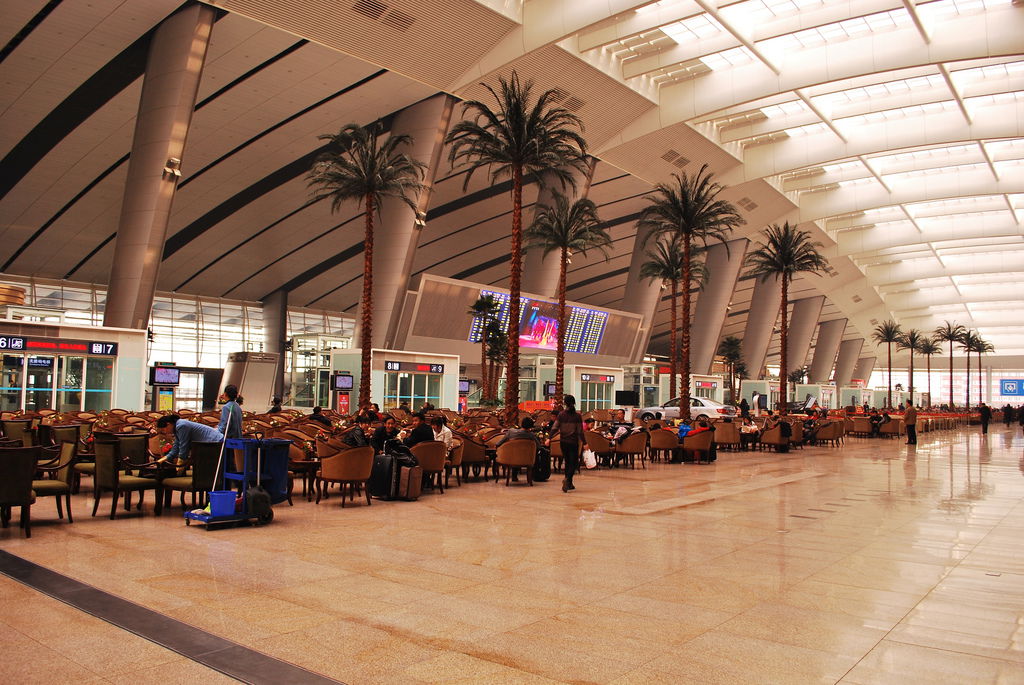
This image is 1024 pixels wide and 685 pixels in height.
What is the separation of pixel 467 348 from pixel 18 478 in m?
30.3

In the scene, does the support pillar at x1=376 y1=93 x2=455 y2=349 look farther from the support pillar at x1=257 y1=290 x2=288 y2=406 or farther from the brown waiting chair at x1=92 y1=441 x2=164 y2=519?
the brown waiting chair at x1=92 y1=441 x2=164 y2=519

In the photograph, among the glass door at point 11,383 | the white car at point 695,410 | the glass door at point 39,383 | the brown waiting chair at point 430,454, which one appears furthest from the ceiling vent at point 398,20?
the white car at point 695,410

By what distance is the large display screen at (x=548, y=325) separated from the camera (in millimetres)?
37812

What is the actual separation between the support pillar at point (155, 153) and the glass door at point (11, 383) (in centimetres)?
603

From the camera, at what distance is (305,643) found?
4.21 m

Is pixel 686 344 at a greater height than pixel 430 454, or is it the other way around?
pixel 686 344

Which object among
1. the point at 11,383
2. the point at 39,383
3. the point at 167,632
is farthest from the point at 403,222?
the point at 167,632

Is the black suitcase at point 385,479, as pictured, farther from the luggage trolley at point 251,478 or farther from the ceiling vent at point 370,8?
the ceiling vent at point 370,8

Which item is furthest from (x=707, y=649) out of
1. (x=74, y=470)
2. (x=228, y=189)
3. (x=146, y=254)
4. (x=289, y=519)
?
(x=228, y=189)

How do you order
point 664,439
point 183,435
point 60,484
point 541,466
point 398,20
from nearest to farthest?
point 60,484 → point 183,435 → point 541,466 → point 664,439 → point 398,20

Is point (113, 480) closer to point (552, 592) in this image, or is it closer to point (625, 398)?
point (552, 592)

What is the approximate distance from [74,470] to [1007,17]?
85.1ft

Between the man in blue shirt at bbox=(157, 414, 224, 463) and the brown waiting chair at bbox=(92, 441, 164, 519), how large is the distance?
0.34 meters

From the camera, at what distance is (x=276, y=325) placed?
47.4m
